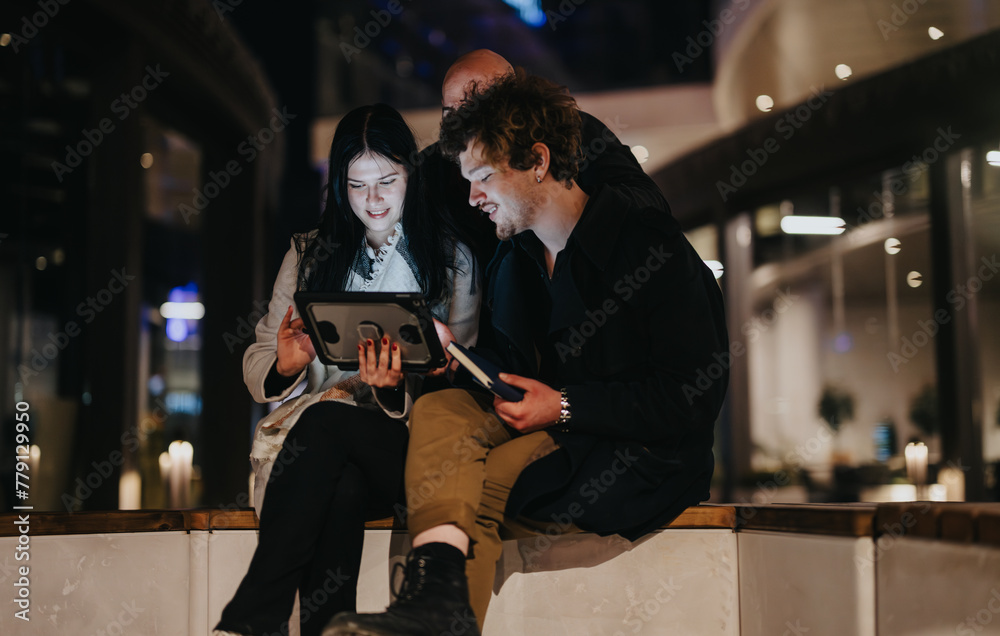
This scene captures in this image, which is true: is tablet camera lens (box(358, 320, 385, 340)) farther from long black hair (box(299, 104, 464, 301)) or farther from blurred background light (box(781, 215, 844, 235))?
blurred background light (box(781, 215, 844, 235))

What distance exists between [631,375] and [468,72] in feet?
4.30

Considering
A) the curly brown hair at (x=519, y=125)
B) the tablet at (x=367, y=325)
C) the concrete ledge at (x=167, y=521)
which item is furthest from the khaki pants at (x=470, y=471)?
the curly brown hair at (x=519, y=125)

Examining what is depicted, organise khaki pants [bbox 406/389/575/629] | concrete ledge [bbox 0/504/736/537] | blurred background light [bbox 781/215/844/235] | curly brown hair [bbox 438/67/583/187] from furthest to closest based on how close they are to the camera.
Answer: blurred background light [bbox 781/215/844/235] → concrete ledge [bbox 0/504/736/537] → curly brown hair [bbox 438/67/583/187] → khaki pants [bbox 406/389/575/629]

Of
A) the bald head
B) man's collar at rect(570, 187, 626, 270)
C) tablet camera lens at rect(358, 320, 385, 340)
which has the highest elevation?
the bald head

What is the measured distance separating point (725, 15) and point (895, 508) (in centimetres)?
718

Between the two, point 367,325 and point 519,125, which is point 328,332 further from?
point 519,125

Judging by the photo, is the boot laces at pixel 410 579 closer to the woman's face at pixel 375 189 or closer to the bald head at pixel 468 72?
the woman's face at pixel 375 189

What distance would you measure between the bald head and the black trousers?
47.7 inches

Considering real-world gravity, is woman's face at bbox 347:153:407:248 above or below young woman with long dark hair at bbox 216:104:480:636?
above

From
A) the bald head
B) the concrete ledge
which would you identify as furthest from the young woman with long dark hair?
the bald head

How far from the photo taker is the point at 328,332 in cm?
155

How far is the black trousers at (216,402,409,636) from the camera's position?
1.41m

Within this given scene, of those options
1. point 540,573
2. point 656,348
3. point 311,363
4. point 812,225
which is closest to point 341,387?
point 311,363

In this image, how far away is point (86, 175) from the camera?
16.7 ft
